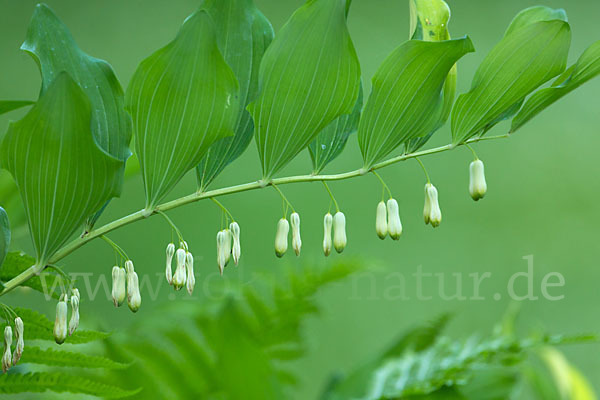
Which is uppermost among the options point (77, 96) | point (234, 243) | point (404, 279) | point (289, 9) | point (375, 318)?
point (289, 9)

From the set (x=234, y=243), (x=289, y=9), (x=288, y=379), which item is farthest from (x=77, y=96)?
(x=289, y=9)

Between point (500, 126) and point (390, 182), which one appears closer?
point (390, 182)

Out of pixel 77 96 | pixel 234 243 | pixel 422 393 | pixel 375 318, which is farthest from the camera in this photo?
pixel 375 318

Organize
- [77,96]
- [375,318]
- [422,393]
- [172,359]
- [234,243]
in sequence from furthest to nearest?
1. [375,318]
2. [172,359]
3. [422,393]
4. [234,243]
5. [77,96]

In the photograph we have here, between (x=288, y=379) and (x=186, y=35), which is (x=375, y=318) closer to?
(x=288, y=379)

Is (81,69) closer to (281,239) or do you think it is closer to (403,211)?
(281,239)

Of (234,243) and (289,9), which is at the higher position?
(289,9)

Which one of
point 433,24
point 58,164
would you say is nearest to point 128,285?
point 58,164

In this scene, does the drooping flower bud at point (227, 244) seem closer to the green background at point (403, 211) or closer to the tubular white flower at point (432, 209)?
the tubular white flower at point (432, 209)
